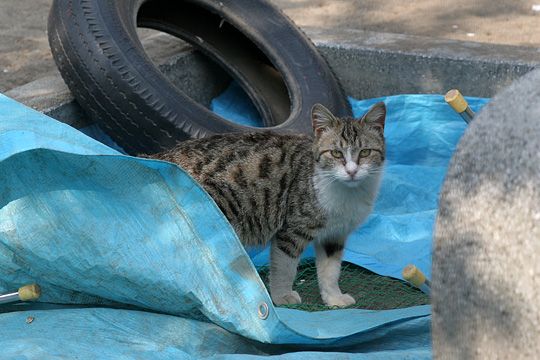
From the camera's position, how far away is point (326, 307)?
3.28 metres

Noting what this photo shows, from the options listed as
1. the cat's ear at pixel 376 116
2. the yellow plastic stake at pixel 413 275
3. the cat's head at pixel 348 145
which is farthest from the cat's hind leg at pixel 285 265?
the yellow plastic stake at pixel 413 275

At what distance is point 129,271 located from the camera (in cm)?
268

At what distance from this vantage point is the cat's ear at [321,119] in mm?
3418

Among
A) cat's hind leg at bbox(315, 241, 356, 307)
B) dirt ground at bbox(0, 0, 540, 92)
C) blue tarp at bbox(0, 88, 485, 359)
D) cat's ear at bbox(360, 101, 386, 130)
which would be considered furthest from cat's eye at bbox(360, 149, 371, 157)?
dirt ground at bbox(0, 0, 540, 92)

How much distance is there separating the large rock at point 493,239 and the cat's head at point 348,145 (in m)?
1.58

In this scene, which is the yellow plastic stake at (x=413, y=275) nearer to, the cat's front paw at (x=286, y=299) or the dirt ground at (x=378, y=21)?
the cat's front paw at (x=286, y=299)

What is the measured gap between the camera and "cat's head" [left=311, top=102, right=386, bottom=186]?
336cm

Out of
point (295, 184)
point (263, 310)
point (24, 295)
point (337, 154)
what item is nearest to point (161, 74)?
point (295, 184)

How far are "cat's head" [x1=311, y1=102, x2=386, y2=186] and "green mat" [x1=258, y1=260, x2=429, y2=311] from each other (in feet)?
1.54

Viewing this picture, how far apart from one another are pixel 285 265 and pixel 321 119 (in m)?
0.57

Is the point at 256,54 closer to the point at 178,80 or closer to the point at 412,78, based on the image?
the point at 178,80

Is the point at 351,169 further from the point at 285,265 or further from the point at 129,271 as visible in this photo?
the point at 129,271

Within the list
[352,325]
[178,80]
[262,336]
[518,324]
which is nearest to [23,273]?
[262,336]

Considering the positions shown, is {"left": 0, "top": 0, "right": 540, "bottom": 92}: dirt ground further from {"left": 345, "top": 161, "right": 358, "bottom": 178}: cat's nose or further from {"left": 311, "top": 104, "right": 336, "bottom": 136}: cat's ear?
{"left": 345, "top": 161, "right": 358, "bottom": 178}: cat's nose
